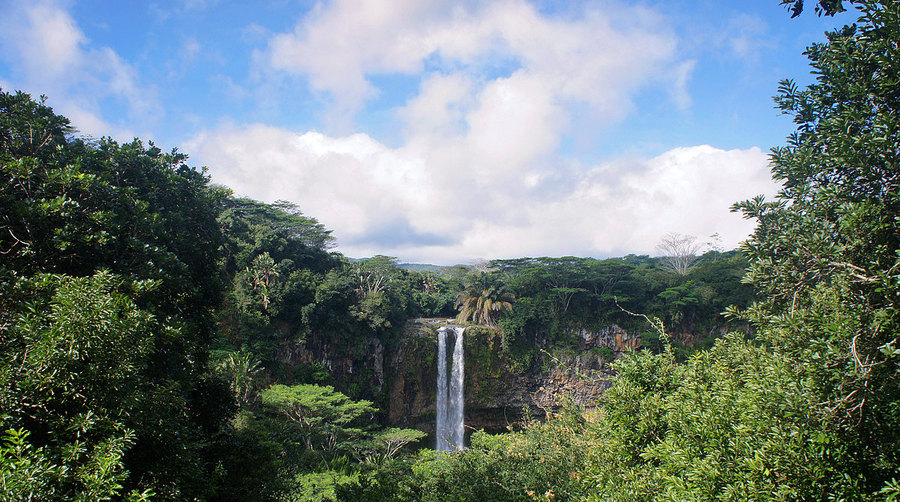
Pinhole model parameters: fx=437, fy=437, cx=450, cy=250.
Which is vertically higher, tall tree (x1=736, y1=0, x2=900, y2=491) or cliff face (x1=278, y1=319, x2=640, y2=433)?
tall tree (x1=736, y1=0, x2=900, y2=491)

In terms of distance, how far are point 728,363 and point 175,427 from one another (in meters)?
6.69

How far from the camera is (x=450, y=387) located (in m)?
23.4

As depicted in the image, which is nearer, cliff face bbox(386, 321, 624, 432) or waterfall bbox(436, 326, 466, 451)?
waterfall bbox(436, 326, 466, 451)

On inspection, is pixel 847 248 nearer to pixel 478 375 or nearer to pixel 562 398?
pixel 562 398

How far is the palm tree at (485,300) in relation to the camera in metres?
24.8

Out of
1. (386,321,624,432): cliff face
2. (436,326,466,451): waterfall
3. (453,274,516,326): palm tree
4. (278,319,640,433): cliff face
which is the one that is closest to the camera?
(278,319,640,433): cliff face

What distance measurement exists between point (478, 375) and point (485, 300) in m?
4.16

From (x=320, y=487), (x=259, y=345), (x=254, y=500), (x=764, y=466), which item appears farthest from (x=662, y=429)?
(x=259, y=345)

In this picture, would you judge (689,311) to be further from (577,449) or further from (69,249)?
(69,249)

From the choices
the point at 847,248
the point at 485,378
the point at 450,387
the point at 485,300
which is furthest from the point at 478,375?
the point at 847,248

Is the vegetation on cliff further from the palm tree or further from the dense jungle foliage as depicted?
the palm tree

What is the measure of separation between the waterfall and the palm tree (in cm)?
197

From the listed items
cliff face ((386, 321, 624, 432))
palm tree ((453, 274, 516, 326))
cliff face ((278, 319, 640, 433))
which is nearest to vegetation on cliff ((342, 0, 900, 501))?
cliff face ((278, 319, 640, 433))

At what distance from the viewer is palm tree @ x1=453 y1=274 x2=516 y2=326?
24781 millimetres
